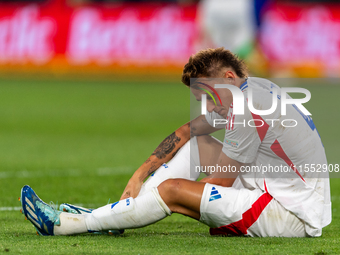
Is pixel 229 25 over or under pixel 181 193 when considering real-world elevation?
over

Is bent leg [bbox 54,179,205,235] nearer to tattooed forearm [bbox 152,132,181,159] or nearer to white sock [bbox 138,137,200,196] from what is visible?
white sock [bbox 138,137,200,196]

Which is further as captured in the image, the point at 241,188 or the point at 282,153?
the point at 241,188

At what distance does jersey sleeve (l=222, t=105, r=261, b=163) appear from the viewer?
3.92 meters

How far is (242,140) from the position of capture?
395 centimetres

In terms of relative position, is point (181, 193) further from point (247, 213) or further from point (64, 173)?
point (64, 173)

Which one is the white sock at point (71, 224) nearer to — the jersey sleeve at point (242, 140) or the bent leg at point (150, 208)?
the bent leg at point (150, 208)

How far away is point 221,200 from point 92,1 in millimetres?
24264

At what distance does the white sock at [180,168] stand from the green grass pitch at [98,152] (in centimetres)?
42

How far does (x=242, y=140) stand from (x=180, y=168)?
796 mm

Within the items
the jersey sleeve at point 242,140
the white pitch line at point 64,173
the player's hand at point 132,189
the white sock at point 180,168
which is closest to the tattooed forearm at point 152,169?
the white sock at point 180,168

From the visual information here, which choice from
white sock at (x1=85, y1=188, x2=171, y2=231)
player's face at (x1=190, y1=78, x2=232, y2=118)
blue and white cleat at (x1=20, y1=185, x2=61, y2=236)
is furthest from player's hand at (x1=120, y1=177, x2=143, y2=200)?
player's face at (x1=190, y1=78, x2=232, y2=118)

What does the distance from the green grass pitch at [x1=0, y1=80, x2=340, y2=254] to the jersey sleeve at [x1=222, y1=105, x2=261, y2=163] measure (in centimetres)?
60

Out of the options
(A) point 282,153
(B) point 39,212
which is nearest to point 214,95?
(A) point 282,153

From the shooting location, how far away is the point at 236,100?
4016mm
